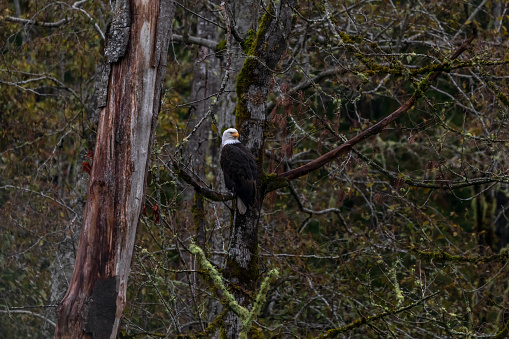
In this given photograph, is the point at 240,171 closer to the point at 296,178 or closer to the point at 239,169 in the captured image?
the point at 239,169

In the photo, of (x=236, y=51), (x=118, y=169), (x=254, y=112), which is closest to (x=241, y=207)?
(x=254, y=112)

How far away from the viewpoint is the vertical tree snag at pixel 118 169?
3393mm

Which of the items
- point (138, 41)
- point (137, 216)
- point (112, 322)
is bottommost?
point (112, 322)

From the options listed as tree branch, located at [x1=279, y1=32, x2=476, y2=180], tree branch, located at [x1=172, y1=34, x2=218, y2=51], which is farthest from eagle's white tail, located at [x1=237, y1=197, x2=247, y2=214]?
tree branch, located at [x1=172, y1=34, x2=218, y2=51]

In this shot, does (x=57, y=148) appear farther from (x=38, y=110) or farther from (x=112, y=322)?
(x=112, y=322)

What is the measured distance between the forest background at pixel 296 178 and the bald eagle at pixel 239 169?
0.10 m

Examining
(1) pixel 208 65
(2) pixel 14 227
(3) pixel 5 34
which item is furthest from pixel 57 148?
(1) pixel 208 65

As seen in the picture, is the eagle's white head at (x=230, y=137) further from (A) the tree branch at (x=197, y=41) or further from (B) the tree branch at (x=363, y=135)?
Result: (A) the tree branch at (x=197, y=41)

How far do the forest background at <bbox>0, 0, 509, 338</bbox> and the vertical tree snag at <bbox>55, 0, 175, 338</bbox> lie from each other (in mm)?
83

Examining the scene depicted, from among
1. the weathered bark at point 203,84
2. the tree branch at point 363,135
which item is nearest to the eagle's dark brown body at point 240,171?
the tree branch at point 363,135

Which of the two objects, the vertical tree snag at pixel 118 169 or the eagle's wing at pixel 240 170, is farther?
the eagle's wing at pixel 240 170

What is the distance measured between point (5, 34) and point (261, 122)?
6.03 m

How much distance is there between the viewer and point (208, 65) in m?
9.38

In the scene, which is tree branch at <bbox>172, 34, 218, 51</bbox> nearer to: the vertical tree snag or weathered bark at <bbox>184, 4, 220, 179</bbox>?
weathered bark at <bbox>184, 4, 220, 179</bbox>
